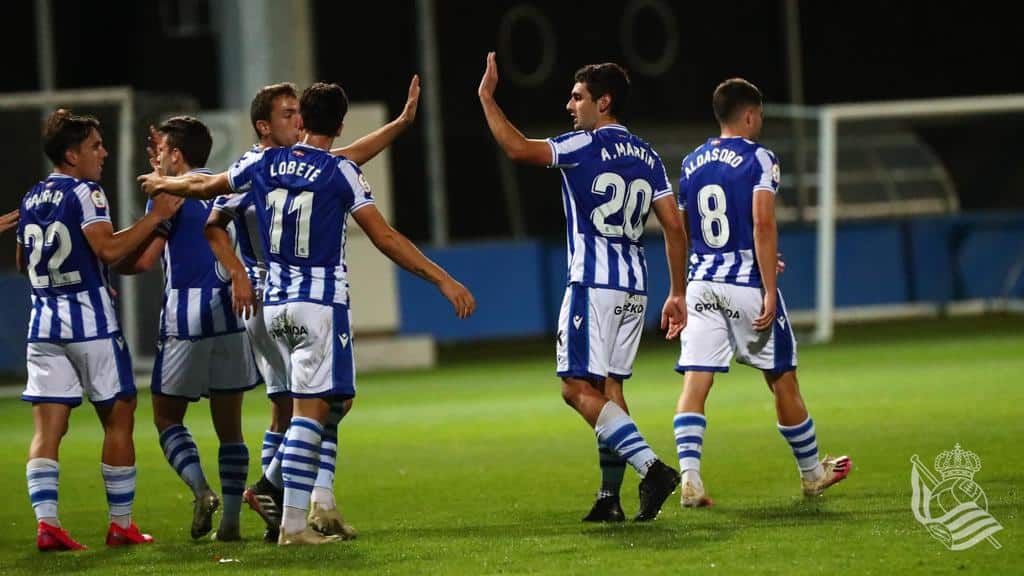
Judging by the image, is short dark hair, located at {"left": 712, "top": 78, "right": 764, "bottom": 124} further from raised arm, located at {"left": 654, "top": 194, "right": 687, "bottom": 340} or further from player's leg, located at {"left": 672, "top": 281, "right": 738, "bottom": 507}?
player's leg, located at {"left": 672, "top": 281, "right": 738, "bottom": 507}

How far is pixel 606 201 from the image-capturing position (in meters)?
7.01

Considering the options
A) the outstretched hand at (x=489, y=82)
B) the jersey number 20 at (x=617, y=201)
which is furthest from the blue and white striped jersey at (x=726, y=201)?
the outstretched hand at (x=489, y=82)

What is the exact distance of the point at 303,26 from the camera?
56.2 ft

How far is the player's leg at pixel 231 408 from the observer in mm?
7066

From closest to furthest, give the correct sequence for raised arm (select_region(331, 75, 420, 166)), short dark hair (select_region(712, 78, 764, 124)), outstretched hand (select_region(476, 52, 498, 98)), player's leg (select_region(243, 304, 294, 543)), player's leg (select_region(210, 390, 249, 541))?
outstretched hand (select_region(476, 52, 498, 98))
player's leg (select_region(243, 304, 294, 543))
player's leg (select_region(210, 390, 249, 541))
raised arm (select_region(331, 75, 420, 166))
short dark hair (select_region(712, 78, 764, 124))

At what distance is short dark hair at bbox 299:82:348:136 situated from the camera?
6.67 meters

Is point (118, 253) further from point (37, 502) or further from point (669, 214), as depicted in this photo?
point (669, 214)

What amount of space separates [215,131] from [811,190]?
38.2 ft

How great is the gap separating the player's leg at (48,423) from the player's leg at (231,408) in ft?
1.89

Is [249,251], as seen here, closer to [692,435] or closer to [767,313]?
[692,435]

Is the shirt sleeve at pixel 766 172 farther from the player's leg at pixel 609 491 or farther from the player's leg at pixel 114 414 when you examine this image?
the player's leg at pixel 114 414

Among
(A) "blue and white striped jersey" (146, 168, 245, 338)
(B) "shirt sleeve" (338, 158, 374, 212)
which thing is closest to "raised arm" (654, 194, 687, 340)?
(B) "shirt sleeve" (338, 158, 374, 212)

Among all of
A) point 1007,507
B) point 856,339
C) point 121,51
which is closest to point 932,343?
point 856,339

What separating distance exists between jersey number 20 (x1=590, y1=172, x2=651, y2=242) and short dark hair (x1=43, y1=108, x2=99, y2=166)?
84.5 inches
